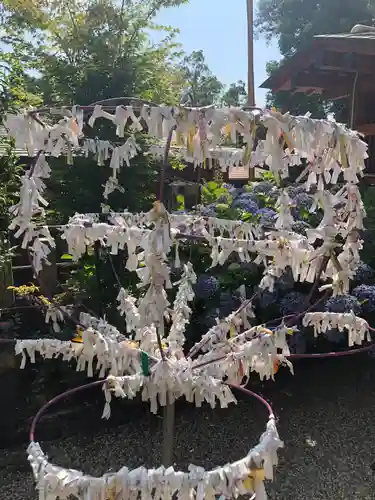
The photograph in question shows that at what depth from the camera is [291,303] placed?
267 centimetres

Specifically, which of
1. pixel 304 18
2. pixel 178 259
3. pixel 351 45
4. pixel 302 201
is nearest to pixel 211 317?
pixel 302 201

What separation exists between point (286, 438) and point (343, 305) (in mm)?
766

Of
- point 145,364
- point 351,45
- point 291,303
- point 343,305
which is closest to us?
point 145,364

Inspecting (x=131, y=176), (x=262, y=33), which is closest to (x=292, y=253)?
(x=131, y=176)

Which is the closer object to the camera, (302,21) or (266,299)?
(266,299)

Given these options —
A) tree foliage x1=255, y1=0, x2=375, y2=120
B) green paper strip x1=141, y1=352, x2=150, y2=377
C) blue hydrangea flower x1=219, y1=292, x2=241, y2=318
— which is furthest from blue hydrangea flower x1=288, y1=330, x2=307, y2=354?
tree foliage x1=255, y1=0, x2=375, y2=120

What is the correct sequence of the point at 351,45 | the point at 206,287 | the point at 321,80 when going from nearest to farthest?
the point at 206,287, the point at 351,45, the point at 321,80

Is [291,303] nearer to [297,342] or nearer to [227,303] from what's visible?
[297,342]

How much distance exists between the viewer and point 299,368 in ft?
9.87

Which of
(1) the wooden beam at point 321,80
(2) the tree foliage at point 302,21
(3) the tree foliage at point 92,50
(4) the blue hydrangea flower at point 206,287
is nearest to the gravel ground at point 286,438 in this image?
(4) the blue hydrangea flower at point 206,287

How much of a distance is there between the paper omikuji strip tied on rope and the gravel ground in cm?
107

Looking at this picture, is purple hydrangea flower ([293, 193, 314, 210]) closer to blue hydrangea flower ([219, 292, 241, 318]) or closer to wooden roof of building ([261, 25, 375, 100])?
blue hydrangea flower ([219, 292, 241, 318])

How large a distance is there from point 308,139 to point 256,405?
7.02 ft

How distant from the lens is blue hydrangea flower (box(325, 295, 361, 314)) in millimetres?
2553
